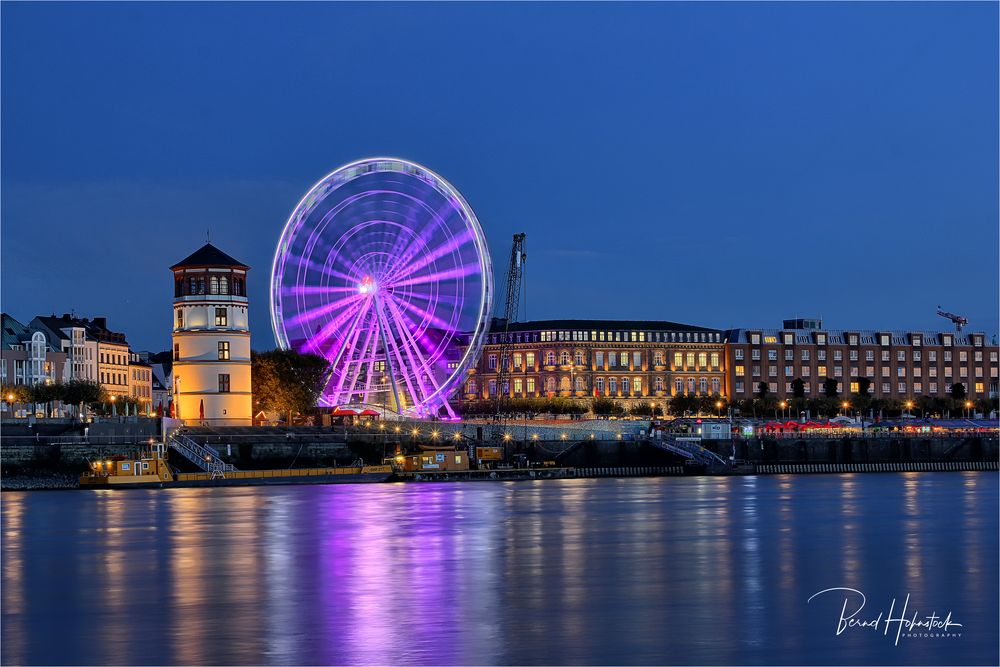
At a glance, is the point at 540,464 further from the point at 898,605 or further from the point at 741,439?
the point at 898,605

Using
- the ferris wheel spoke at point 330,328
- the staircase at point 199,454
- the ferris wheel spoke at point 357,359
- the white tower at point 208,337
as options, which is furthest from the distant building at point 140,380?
the ferris wheel spoke at point 330,328

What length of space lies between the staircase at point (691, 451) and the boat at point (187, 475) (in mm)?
28382

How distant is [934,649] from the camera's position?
34.1m

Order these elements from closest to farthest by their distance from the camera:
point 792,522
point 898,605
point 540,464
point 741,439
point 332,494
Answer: point 898,605 → point 792,522 → point 332,494 → point 540,464 → point 741,439

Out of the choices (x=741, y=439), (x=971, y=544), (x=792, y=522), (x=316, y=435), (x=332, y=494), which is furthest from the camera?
(x=741, y=439)

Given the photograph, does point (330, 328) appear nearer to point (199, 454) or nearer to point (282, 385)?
point (199, 454)

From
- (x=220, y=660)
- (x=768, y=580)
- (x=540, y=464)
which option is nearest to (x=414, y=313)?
(x=540, y=464)

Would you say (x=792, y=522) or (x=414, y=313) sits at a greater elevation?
(x=414, y=313)

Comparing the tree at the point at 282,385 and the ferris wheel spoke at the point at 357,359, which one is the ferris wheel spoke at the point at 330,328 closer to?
the ferris wheel spoke at the point at 357,359

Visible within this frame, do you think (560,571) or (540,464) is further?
(540,464)

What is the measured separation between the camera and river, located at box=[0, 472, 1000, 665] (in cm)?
3475

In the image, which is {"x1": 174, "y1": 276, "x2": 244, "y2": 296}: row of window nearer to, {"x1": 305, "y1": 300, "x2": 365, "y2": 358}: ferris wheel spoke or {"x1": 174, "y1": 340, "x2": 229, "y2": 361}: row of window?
{"x1": 174, "y1": 340, "x2": 229, "y2": 361}: row of window

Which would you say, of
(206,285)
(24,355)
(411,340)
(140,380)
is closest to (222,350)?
(206,285)

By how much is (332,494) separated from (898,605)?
52.2 m
